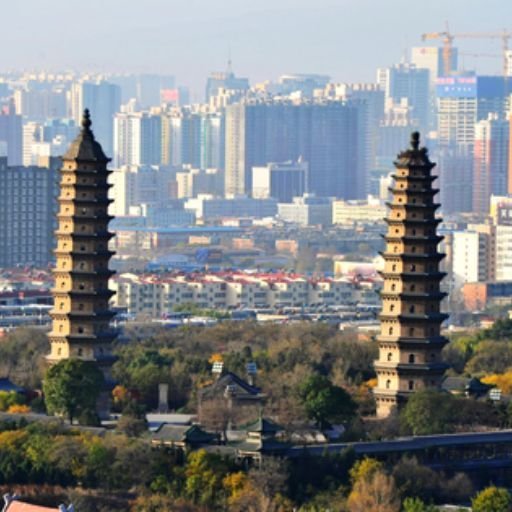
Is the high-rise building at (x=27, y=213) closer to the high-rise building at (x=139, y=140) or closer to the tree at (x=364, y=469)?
the tree at (x=364, y=469)

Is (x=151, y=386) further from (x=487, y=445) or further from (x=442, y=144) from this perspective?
(x=442, y=144)

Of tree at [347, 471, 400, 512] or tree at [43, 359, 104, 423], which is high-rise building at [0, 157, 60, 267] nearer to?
tree at [43, 359, 104, 423]

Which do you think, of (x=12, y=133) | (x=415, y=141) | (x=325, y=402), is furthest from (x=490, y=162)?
(x=325, y=402)

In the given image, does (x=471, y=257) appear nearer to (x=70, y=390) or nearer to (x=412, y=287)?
(x=412, y=287)

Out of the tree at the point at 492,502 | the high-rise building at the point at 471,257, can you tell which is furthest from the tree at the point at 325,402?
the high-rise building at the point at 471,257

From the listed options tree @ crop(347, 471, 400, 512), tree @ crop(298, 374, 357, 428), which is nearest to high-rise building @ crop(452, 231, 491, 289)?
tree @ crop(298, 374, 357, 428)
